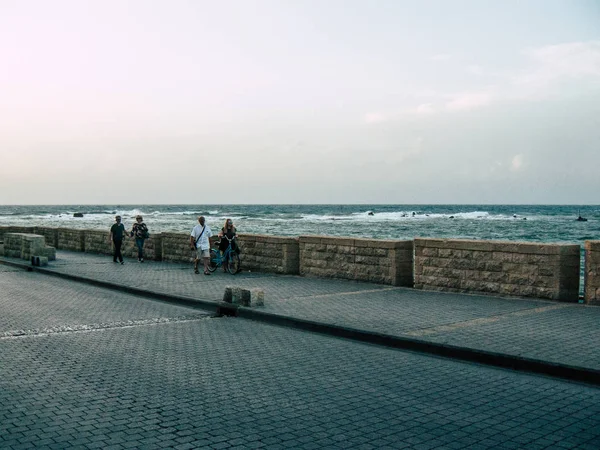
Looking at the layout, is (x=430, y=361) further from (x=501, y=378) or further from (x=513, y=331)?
(x=513, y=331)

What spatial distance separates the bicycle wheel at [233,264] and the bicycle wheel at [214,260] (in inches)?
14.0

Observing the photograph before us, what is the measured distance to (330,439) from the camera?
520 cm

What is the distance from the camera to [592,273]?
11.9 m

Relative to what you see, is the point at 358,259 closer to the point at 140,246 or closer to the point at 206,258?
the point at 206,258

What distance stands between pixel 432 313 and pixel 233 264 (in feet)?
30.9

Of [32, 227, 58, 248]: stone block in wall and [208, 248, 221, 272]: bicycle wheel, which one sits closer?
[208, 248, 221, 272]: bicycle wheel

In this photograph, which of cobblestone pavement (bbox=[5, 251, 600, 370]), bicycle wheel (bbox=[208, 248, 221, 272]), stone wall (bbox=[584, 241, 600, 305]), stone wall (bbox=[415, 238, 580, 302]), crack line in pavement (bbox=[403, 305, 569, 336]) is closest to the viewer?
cobblestone pavement (bbox=[5, 251, 600, 370])

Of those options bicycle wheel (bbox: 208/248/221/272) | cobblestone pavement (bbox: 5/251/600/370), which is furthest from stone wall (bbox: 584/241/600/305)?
bicycle wheel (bbox: 208/248/221/272)

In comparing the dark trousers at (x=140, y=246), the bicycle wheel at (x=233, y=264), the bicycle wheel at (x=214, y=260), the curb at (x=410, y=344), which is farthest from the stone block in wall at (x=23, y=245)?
the curb at (x=410, y=344)

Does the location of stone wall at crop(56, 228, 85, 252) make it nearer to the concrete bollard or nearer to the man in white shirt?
the man in white shirt

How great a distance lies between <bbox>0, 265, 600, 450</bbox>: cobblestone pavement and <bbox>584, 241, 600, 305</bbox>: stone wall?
16.8 ft

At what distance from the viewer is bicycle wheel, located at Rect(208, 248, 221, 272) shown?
64.3ft

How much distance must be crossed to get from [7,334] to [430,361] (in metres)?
6.50

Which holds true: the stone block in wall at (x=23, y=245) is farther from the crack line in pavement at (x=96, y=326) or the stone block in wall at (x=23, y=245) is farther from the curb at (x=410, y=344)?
the crack line in pavement at (x=96, y=326)
